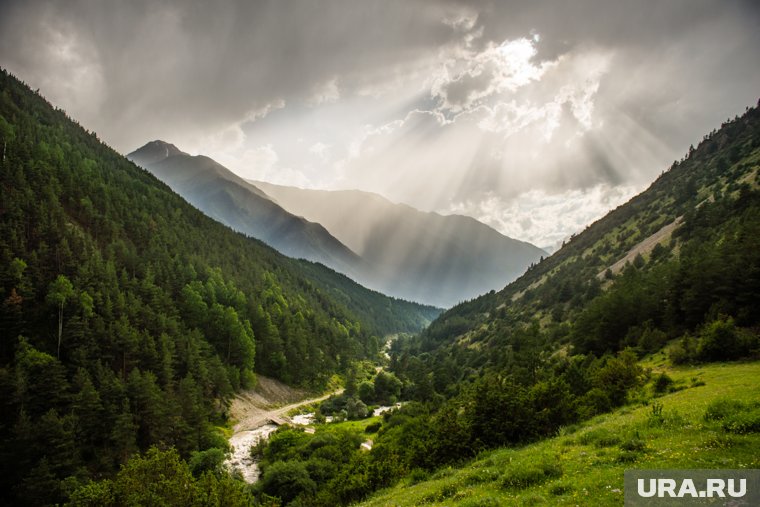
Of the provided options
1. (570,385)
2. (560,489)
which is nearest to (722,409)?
(560,489)

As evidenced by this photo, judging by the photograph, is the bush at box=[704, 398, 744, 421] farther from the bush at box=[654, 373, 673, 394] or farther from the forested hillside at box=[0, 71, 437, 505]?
the forested hillside at box=[0, 71, 437, 505]

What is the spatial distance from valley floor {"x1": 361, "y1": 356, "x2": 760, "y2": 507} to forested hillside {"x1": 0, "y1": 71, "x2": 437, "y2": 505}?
23860 millimetres

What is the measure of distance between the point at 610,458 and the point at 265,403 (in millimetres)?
108326

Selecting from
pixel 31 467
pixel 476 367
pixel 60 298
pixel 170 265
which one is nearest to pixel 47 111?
pixel 170 265

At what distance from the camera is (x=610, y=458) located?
18.4m

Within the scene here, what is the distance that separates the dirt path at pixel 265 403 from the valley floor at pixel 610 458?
81971 millimetres

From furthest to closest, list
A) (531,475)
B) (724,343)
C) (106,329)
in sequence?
(106,329), (724,343), (531,475)

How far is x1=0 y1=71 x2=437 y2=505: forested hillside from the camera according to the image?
58219mm

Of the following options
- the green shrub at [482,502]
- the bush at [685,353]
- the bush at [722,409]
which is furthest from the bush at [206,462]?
the bush at [685,353]

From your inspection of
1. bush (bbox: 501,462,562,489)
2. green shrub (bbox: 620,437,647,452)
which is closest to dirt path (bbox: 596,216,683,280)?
green shrub (bbox: 620,437,647,452)

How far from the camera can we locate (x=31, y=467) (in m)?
53.7

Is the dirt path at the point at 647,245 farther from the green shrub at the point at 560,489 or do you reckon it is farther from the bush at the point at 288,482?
the green shrub at the point at 560,489

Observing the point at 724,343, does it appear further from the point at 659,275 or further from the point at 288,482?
the point at 288,482

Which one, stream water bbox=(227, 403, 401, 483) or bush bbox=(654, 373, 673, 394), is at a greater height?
bush bbox=(654, 373, 673, 394)
